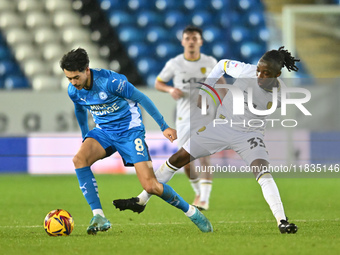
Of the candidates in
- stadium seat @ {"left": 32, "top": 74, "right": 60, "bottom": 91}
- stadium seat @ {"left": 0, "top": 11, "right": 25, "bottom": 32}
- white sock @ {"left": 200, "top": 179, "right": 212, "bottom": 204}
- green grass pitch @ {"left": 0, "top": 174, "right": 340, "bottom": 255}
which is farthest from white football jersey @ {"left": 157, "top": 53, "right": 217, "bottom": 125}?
stadium seat @ {"left": 0, "top": 11, "right": 25, "bottom": 32}

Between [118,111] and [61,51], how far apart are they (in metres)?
12.4

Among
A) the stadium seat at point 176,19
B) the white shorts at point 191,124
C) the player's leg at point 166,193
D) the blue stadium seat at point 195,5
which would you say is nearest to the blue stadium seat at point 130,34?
the stadium seat at point 176,19

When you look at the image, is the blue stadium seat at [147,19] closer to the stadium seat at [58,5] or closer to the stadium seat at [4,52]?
the stadium seat at [58,5]

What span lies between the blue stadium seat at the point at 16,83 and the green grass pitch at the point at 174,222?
4.89 meters

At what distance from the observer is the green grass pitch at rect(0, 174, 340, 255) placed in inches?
201

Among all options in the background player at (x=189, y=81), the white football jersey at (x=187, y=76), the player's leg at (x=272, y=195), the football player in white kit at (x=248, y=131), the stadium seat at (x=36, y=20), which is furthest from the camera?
the stadium seat at (x=36, y=20)

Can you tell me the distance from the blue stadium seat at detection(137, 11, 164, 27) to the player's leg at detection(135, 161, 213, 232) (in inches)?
501

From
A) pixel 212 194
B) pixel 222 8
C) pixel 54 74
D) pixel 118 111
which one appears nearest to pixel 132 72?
pixel 54 74

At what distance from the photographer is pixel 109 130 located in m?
6.23

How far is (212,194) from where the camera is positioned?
10.5m

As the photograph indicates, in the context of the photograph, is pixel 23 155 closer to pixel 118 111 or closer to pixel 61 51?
pixel 61 51

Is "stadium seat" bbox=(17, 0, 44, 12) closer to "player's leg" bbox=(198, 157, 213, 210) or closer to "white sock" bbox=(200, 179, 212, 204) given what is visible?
"player's leg" bbox=(198, 157, 213, 210)

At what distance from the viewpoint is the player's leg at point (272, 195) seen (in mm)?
5738

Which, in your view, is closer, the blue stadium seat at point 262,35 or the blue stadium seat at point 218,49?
the blue stadium seat at point 218,49
